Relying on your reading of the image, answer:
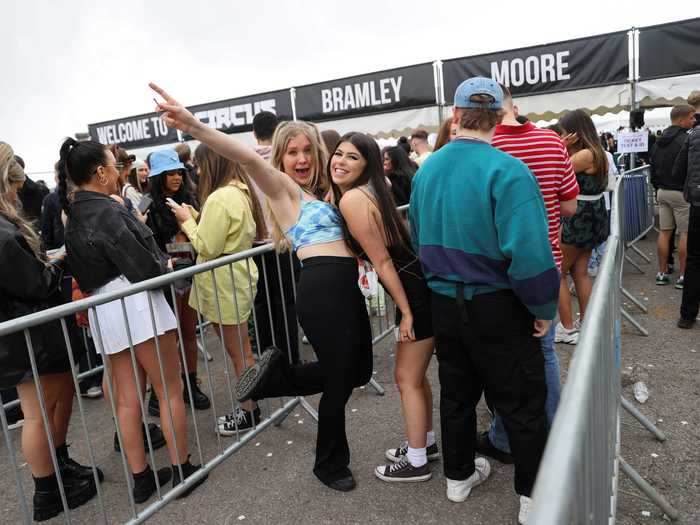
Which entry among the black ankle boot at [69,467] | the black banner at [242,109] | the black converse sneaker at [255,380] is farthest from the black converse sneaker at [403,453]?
the black banner at [242,109]

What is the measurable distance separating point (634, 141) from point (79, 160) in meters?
8.62

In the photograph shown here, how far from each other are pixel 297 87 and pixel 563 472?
9.65m

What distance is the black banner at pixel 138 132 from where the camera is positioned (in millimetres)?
11805

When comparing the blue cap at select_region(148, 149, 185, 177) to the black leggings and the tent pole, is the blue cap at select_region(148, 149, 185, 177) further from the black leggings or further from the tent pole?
the tent pole

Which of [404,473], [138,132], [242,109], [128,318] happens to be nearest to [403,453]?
[404,473]

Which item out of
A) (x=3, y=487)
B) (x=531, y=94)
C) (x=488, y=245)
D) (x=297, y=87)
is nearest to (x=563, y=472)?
(x=488, y=245)

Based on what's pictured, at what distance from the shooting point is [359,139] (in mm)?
2662

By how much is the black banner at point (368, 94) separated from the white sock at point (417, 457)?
265 inches

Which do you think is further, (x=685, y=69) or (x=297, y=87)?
(x=297, y=87)

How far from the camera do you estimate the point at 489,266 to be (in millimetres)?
2236

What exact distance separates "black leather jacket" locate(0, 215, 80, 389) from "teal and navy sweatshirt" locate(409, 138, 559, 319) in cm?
205

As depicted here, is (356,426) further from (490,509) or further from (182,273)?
(182,273)

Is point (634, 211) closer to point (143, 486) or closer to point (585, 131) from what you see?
point (585, 131)

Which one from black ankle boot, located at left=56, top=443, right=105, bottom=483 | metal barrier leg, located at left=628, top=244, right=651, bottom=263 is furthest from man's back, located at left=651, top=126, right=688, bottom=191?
black ankle boot, located at left=56, top=443, right=105, bottom=483
